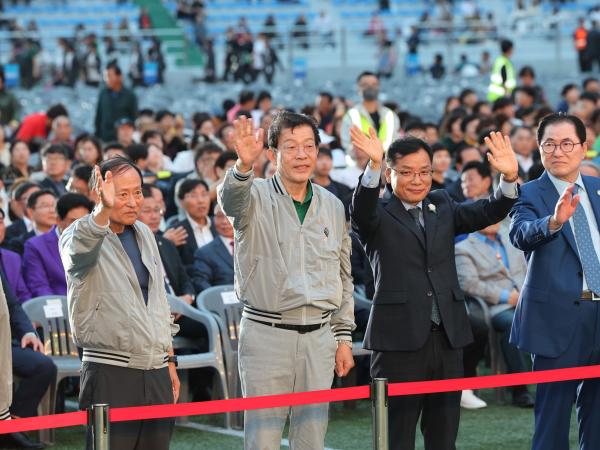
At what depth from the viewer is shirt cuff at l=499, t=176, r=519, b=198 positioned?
20.8ft

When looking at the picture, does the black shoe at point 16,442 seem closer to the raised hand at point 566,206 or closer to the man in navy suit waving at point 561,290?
the man in navy suit waving at point 561,290

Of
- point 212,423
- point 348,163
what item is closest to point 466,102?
point 348,163

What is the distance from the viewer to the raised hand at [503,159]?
6.31m

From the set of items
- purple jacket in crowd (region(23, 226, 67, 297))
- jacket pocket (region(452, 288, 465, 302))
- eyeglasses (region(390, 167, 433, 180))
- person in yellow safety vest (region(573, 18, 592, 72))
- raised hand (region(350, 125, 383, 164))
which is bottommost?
purple jacket in crowd (region(23, 226, 67, 297))

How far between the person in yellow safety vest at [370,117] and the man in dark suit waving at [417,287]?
7.08 m

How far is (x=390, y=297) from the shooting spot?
6359 mm

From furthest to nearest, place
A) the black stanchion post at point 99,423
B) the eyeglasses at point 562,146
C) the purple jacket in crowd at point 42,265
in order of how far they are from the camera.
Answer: the purple jacket in crowd at point 42,265, the eyeglasses at point 562,146, the black stanchion post at point 99,423

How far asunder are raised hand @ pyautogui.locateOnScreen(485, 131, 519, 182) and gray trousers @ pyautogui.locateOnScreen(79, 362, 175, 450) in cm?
182

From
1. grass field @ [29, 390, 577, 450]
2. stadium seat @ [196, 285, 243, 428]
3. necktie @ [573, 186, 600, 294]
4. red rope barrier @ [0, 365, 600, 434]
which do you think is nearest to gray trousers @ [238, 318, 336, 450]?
red rope barrier @ [0, 365, 600, 434]

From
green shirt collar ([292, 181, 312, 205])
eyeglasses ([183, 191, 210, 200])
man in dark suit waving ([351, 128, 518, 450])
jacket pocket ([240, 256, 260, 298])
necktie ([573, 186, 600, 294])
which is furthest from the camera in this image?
eyeglasses ([183, 191, 210, 200])

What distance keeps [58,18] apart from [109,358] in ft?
101

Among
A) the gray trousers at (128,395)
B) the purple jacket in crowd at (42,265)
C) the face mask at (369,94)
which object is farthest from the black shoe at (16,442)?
the face mask at (369,94)

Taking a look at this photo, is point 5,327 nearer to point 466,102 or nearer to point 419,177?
point 419,177

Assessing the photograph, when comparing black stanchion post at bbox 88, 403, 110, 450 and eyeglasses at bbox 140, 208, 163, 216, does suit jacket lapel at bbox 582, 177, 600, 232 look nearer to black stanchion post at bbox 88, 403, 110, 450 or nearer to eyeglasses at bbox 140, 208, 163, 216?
black stanchion post at bbox 88, 403, 110, 450
